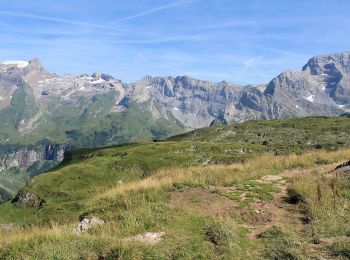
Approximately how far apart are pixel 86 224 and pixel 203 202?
264 inches

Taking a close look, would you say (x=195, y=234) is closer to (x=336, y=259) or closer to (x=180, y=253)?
(x=180, y=253)

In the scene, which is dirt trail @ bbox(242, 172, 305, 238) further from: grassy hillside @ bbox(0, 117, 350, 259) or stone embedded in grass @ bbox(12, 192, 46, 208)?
stone embedded in grass @ bbox(12, 192, 46, 208)

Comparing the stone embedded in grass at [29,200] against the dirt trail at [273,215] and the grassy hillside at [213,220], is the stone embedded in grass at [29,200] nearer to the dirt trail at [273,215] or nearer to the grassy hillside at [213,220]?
the grassy hillside at [213,220]

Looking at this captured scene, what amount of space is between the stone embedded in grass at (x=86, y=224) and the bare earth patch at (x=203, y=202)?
4419 mm

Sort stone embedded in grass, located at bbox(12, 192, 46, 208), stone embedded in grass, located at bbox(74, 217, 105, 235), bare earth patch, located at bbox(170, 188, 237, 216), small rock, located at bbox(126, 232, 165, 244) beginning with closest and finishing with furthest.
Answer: small rock, located at bbox(126, 232, 165, 244) < stone embedded in grass, located at bbox(74, 217, 105, 235) < bare earth patch, located at bbox(170, 188, 237, 216) < stone embedded in grass, located at bbox(12, 192, 46, 208)

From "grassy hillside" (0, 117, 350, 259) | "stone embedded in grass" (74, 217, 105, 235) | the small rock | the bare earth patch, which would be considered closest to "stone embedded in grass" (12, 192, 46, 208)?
"grassy hillside" (0, 117, 350, 259)

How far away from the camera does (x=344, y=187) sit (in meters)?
25.3

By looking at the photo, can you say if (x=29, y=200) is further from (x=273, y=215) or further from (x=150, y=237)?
(x=150, y=237)

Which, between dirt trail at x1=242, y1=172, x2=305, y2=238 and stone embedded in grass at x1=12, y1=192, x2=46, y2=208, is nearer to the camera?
dirt trail at x1=242, y1=172, x2=305, y2=238

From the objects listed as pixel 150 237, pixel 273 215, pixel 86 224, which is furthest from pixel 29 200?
pixel 150 237

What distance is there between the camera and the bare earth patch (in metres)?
21.9

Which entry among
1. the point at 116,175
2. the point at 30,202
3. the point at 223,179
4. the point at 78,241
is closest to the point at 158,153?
the point at 116,175

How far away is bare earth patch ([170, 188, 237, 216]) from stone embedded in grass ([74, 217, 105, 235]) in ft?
14.5

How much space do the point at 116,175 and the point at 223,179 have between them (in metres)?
136
